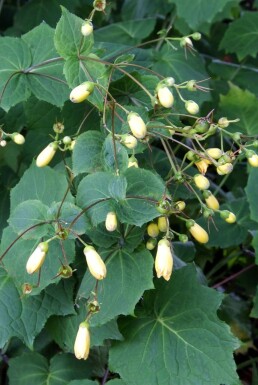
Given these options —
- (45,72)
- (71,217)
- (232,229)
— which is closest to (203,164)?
(71,217)

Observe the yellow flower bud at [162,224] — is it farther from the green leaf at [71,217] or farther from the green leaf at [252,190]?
the green leaf at [252,190]

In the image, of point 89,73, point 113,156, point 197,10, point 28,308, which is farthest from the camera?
point 197,10

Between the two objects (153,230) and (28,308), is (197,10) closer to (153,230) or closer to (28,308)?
(153,230)

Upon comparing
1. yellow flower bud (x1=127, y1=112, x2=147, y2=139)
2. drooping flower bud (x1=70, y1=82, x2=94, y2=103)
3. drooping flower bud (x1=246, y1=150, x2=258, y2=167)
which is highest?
drooping flower bud (x1=70, y1=82, x2=94, y2=103)

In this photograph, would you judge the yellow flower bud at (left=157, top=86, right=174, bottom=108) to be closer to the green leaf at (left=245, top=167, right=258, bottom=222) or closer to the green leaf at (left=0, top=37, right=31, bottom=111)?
the green leaf at (left=0, top=37, right=31, bottom=111)

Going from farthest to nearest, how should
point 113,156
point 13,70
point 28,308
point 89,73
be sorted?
point 13,70 → point 28,308 → point 89,73 → point 113,156

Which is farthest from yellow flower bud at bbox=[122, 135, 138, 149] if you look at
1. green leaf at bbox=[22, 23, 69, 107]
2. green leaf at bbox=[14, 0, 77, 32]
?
green leaf at bbox=[14, 0, 77, 32]
